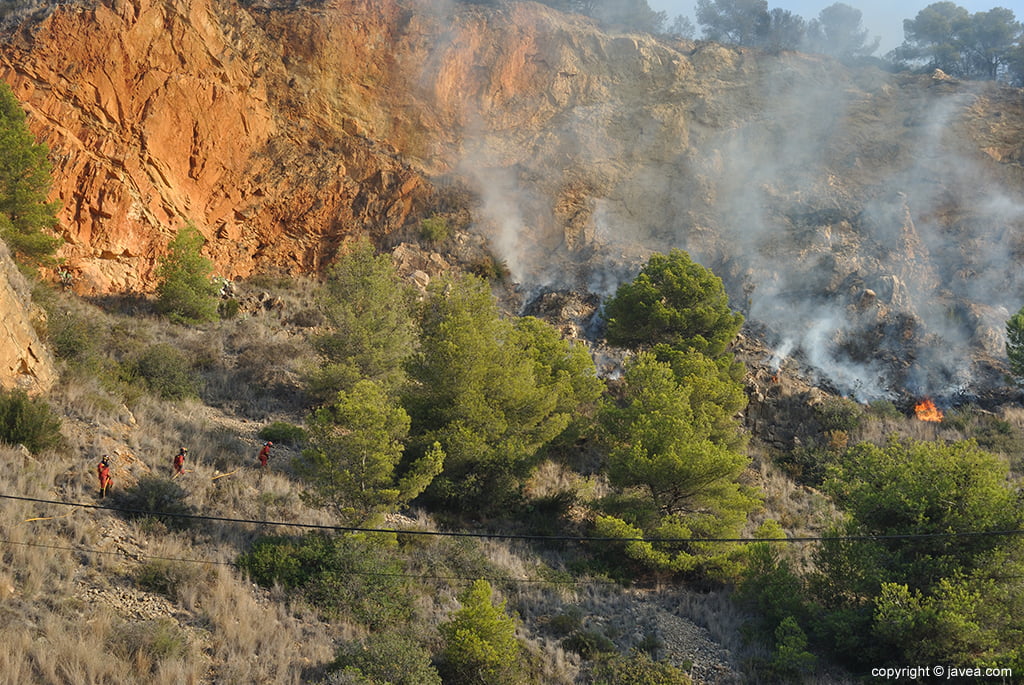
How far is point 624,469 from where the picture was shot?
56.6ft

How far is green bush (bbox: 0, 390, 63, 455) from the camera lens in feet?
43.4

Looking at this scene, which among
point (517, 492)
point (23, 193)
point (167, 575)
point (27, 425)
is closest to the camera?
point (167, 575)

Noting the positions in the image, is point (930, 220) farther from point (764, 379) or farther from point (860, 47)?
point (860, 47)

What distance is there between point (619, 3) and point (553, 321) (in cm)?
3554

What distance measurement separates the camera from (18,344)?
15.2m

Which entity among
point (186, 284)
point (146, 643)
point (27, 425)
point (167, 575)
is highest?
point (186, 284)

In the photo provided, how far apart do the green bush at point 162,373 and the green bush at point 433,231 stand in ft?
52.0

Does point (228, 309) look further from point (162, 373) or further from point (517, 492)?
point (517, 492)

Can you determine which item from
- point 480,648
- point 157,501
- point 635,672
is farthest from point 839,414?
point 157,501

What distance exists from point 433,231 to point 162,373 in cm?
1700

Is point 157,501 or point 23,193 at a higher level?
point 23,193

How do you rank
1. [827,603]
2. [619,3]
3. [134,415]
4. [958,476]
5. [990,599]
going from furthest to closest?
[619,3] < [134,415] < [827,603] < [958,476] < [990,599]

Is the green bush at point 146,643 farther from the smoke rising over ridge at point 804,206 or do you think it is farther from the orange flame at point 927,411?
the orange flame at point 927,411

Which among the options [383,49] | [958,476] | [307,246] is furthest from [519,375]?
[383,49]
